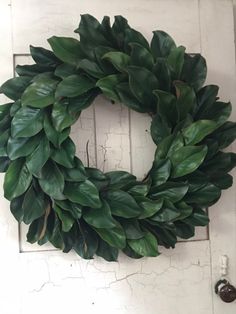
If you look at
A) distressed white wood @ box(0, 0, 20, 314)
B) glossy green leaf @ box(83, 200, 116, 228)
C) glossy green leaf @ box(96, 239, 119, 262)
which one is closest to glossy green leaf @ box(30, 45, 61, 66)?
distressed white wood @ box(0, 0, 20, 314)

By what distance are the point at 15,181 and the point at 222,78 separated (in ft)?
2.46

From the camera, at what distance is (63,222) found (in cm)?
105

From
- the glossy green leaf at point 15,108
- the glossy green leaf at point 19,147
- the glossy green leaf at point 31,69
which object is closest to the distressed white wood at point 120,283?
the glossy green leaf at point 19,147

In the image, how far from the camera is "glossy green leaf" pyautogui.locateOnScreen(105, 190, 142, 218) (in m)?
1.07

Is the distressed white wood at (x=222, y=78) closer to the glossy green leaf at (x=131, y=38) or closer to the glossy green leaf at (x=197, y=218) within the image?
the glossy green leaf at (x=197, y=218)

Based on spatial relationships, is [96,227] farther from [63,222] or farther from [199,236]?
[199,236]

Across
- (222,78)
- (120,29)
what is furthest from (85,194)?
(222,78)

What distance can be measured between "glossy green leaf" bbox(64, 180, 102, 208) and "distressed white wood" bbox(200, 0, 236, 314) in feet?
1.43

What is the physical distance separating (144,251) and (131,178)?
21cm

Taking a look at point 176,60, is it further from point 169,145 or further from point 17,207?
point 17,207

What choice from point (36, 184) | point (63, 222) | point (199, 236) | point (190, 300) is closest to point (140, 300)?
point (190, 300)

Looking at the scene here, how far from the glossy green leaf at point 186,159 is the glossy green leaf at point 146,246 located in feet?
0.63

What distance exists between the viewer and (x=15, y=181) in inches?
41.3

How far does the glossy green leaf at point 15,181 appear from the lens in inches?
41.1
